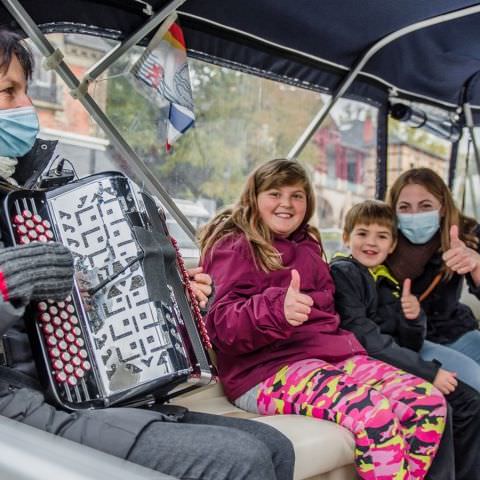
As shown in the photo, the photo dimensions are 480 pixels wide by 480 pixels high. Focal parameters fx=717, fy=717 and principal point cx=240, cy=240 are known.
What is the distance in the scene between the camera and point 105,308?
1821 millimetres

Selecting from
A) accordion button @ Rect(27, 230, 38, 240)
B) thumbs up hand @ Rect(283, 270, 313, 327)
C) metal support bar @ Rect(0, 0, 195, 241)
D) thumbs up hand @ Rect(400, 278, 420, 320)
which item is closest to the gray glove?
accordion button @ Rect(27, 230, 38, 240)

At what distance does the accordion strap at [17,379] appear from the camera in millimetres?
1766

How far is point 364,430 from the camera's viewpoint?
94.0 inches

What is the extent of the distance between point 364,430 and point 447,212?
60.4 inches

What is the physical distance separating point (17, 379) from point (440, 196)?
2.43 meters

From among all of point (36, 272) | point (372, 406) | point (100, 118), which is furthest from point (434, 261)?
point (36, 272)

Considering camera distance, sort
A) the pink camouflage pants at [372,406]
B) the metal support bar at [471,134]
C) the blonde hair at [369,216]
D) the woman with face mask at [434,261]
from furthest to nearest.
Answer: the metal support bar at [471,134] < the woman with face mask at [434,261] < the blonde hair at [369,216] < the pink camouflage pants at [372,406]

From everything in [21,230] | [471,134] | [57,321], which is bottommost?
[57,321]

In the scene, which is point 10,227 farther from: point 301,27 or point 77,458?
point 301,27

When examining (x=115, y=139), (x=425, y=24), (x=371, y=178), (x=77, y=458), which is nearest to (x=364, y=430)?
(x=77, y=458)

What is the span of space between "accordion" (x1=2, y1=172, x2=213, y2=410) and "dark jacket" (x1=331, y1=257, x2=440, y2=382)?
4.20 ft

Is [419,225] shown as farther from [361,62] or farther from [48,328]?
[48,328]

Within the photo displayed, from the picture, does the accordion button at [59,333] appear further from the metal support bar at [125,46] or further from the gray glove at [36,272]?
the metal support bar at [125,46]

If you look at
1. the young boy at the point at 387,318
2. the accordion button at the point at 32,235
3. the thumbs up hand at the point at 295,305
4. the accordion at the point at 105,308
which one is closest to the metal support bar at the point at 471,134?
the young boy at the point at 387,318
